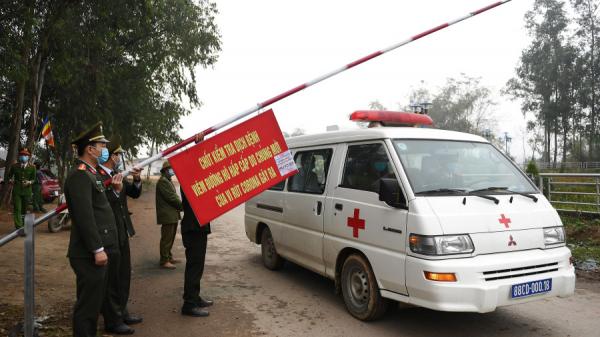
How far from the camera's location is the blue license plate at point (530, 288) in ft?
12.9

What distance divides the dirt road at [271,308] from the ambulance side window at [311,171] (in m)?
1.36

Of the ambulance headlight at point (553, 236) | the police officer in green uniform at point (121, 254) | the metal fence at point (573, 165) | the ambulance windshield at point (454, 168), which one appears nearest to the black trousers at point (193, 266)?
the police officer in green uniform at point (121, 254)

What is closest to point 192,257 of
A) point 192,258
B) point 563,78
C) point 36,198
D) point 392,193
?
point 192,258

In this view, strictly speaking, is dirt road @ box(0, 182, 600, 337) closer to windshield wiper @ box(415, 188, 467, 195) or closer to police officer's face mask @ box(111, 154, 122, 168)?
windshield wiper @ box(415, 188, 467, 195)

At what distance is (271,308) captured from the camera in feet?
17.5

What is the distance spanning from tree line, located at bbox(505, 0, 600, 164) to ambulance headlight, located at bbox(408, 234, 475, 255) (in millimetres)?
46066

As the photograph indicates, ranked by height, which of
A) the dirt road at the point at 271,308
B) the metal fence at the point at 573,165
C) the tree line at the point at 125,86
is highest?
the tree line at the point at 125,86

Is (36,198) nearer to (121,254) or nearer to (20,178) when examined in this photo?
(20,178)

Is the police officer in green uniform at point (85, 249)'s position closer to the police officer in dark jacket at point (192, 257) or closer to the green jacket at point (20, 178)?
the police officer in dark jacket at point (192, 257)

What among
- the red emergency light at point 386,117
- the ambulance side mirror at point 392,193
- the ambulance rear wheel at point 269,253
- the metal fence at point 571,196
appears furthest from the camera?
the metal fence at point 571,196

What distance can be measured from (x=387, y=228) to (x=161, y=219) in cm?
442

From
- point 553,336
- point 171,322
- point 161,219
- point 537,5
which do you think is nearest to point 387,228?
point 553,336

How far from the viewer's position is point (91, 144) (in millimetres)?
4004

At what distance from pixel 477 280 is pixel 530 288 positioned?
562 millimetres
